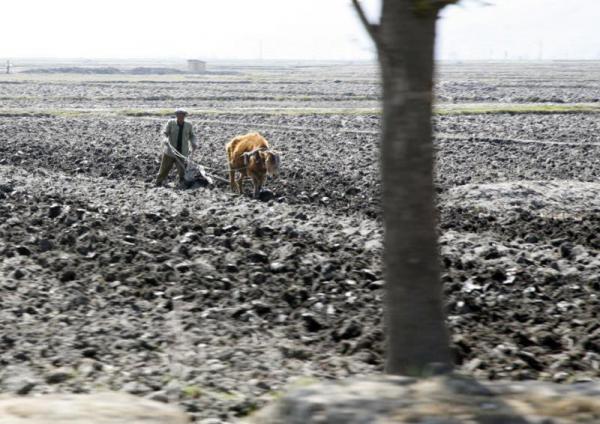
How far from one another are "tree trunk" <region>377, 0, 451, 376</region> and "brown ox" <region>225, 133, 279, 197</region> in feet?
42.8

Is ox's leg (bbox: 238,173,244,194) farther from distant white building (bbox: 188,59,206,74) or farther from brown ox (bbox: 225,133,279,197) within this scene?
distant white building (bbox: 188,59,206,74)

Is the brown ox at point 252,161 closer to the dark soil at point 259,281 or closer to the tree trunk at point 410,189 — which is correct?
the dark soil at point 259,281

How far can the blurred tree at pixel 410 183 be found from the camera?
5902 millimetres

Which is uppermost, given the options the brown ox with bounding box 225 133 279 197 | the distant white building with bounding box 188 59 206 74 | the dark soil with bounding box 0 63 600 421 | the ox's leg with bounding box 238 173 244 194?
the brown ox with bounding box 225 133 279 197

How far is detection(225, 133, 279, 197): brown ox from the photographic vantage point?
63.0ft

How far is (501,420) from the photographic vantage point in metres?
4.76

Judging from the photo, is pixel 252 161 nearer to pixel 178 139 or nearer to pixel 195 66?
pixel 178 139

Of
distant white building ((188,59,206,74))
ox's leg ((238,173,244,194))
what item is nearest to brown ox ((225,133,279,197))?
ox's leg ((238,173,244,194))

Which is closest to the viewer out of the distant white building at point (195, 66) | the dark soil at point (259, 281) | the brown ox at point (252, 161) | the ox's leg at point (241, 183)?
the dark soil at point (259, 281)

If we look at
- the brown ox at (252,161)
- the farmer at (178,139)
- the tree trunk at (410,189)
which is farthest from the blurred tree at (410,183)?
the farmer at (178,139)

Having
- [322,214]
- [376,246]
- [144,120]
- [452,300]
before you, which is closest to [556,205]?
[322,214]

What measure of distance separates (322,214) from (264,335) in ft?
24.7

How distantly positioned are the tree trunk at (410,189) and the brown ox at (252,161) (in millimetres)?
13059

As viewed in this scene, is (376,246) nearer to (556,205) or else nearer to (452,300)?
(452,300)
